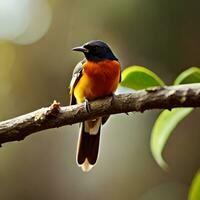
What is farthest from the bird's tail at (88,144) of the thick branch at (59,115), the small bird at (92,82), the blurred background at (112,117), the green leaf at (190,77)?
the blurred background at (112,117)

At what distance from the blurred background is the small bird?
2195 mm

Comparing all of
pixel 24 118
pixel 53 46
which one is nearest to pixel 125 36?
pixel 53 46

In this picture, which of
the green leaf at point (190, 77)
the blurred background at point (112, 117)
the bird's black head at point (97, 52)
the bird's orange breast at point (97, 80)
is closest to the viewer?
the green leaf at point (190, 77)

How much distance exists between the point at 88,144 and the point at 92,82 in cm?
36

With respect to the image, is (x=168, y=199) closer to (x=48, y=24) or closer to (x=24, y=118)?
(x=48, y=24)

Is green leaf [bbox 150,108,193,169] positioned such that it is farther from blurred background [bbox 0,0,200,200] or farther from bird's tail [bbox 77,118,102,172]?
blurred background [bbox 0,0,200,200]

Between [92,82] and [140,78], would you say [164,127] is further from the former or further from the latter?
[92,82]

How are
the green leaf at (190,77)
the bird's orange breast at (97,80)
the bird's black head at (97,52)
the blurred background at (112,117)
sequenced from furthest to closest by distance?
the blurred background at (112,117)
the bird's black head at (97,52)
the bird's orange breast at (97,80)
the green leaf at (190,77)

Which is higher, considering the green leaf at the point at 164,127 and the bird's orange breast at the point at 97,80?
the bird's orange breast at the point at 97,80

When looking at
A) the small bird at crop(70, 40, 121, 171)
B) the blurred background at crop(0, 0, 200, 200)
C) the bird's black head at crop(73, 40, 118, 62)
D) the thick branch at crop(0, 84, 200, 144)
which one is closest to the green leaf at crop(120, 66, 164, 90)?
the thick branch at crop(0, 84, 200, 144)

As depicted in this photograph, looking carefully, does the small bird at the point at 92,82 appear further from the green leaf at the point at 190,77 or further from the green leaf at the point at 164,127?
the green leaf at the point at 190,77

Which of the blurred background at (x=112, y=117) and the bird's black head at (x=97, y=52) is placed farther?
the blurred background at (x=112, y=117)

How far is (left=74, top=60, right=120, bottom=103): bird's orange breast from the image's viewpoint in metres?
1.85

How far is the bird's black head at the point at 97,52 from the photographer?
201 cm
